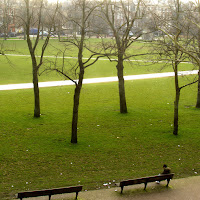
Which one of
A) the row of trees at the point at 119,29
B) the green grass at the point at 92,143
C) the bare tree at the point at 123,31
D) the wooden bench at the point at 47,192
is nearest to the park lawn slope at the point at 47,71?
the green grass at the point at 92,143

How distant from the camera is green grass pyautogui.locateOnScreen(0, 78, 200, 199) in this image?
11.0 meters

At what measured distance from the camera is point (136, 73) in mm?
34500

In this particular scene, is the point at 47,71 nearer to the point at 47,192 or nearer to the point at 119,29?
the point at 119,29

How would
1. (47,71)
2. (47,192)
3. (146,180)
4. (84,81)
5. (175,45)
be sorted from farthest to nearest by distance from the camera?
(47,71) < (84,81) < (175,45) < (146,180) < (47,192)

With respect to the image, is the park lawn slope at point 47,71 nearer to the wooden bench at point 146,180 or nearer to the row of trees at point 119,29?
the row of trees at point 119,29

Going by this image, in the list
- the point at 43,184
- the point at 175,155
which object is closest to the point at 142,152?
the point at 175,155

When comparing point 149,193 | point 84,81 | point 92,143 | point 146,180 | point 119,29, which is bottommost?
point 149,193

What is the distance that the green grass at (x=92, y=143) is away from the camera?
11.0 metres

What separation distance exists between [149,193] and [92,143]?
4644 mm

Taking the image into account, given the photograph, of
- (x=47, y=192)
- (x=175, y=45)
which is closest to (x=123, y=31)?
(x=175, y=45)

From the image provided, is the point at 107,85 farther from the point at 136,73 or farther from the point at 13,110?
the point at 13,110

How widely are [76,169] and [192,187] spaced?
153 inches

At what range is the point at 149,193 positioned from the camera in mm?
9742

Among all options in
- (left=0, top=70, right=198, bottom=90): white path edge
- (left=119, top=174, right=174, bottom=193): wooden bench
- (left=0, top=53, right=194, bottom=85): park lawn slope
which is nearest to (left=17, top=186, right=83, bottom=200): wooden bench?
(left=119, top=174, right=174, bottom=193): wooden bench
